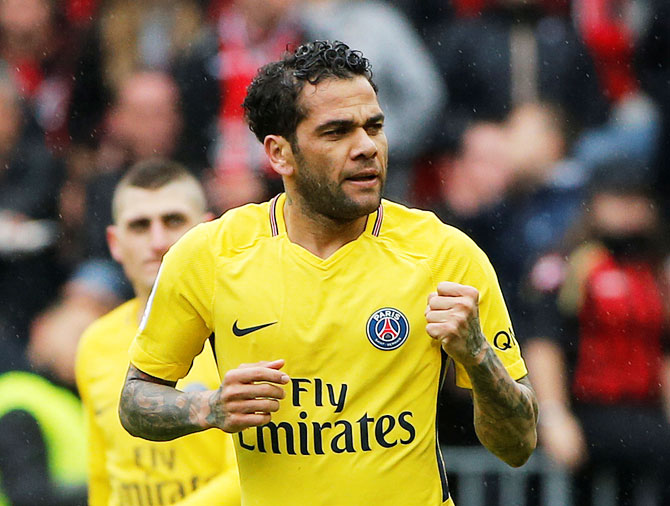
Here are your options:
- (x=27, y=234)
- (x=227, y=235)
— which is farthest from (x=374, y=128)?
(x=27, y=234)

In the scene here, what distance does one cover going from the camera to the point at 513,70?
7582 millimetres

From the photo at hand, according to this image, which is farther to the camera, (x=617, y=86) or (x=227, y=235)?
Result: (x=617, y=86)

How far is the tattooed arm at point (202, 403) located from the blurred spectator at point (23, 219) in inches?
150

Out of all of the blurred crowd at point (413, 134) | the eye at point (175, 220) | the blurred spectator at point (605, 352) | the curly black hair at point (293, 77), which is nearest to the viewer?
the curly black hair at point (293, 77)

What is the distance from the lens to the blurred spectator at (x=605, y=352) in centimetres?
674

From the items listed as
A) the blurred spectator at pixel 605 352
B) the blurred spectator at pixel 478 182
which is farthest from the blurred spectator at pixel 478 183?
the blurred spectator at pixel 605 352

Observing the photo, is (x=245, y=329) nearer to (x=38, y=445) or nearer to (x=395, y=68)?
(x=38, y=445)

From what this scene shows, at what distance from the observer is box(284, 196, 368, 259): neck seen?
150 inches

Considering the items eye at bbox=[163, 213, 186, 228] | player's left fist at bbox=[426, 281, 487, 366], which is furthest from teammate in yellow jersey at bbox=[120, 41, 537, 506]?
eye at bbox=[163, 213, 186, 228]

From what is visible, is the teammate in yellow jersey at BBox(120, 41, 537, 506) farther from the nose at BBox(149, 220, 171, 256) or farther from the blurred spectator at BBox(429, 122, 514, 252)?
the blurred spectator at BBox(429, 122, 514, 252)

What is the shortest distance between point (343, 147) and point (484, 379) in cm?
77

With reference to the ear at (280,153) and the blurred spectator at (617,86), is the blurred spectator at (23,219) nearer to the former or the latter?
the blurred spectator at (617,86)

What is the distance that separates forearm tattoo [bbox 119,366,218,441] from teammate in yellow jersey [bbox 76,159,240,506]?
25.3 inches

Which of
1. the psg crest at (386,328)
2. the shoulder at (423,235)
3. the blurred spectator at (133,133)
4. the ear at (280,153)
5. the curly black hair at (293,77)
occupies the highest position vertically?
the blurred spectator at (133,133)
